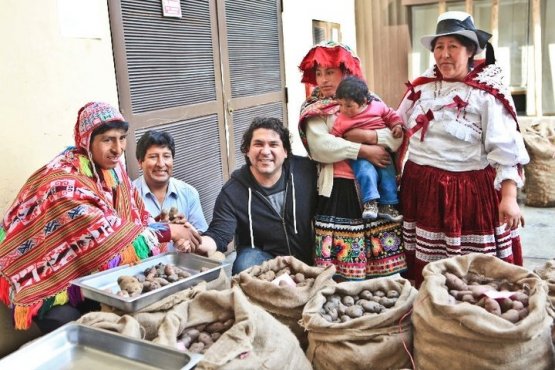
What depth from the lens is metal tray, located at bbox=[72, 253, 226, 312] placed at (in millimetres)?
1784

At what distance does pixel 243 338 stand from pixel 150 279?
23.6 inches

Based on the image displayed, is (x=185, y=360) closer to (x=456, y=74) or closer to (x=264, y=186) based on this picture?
(x=264, y=186)

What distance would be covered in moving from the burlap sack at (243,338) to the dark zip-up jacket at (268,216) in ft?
2.66

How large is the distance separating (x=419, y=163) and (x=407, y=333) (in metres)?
0.99

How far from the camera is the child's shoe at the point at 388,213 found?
8.36 ft

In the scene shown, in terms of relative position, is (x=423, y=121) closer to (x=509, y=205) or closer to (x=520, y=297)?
(x=509, y=205)

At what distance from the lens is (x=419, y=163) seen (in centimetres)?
250

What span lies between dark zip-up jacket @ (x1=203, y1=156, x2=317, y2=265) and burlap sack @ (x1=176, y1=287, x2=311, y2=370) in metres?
0.81

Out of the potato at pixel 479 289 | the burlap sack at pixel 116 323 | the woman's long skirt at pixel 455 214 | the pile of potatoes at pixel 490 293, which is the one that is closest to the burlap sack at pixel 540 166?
the woman's long skirt at pixel 455 214

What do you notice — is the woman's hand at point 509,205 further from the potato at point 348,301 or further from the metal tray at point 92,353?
the metal tray at point 92,353

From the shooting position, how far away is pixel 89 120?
2.28m

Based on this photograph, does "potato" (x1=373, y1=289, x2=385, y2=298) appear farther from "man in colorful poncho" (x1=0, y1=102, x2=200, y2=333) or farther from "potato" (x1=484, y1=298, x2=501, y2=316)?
"man in colorful poncho" (x1=0, y1=102, x2=200, y2=333)

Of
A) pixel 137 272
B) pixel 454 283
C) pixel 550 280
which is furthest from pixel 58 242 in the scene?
pixel 550 280

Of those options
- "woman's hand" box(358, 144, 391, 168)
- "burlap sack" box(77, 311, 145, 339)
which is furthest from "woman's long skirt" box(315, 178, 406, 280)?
"burlap sack" box(77, 311, 145, 339)
